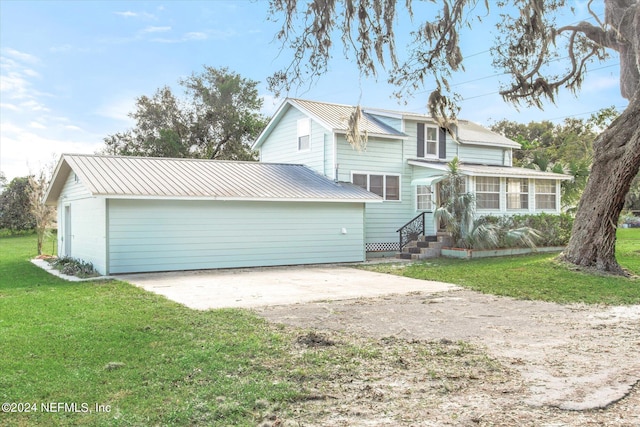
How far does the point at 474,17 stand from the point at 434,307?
511 cm

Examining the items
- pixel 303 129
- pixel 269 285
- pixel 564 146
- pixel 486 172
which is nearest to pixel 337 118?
pixel 303 129

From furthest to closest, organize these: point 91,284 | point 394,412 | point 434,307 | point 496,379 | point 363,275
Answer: point 363,275, point 91,284, point 434,307, point 496,379, point 394,412

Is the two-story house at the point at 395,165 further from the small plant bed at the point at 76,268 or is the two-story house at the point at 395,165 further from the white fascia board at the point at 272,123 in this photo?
the small plant bed at the point at 76,268

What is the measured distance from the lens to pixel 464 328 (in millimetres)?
7332

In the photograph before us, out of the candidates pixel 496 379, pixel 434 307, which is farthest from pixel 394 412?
pixel 434 307

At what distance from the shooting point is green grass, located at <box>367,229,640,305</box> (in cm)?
1036

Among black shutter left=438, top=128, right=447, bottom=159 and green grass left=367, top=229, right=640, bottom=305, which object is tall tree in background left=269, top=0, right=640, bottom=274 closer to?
green grass left=367, top=229, right=640, bottom=305

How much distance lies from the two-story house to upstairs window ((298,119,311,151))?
0.04 meters

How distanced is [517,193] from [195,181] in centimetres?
1249

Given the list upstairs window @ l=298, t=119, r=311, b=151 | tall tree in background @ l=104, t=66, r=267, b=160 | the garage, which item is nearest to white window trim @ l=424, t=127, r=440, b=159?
the garage

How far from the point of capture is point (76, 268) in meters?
14.8

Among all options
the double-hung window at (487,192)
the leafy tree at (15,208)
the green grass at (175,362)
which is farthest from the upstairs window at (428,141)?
the leafy tree at (15,208)

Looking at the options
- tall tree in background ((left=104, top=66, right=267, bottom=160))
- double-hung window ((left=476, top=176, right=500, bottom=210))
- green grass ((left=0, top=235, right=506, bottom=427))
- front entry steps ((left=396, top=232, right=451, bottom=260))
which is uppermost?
tall tree in background ((left=104, top=66, right=267, bottom=160))

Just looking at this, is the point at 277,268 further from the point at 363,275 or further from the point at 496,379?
the point at 496,379
